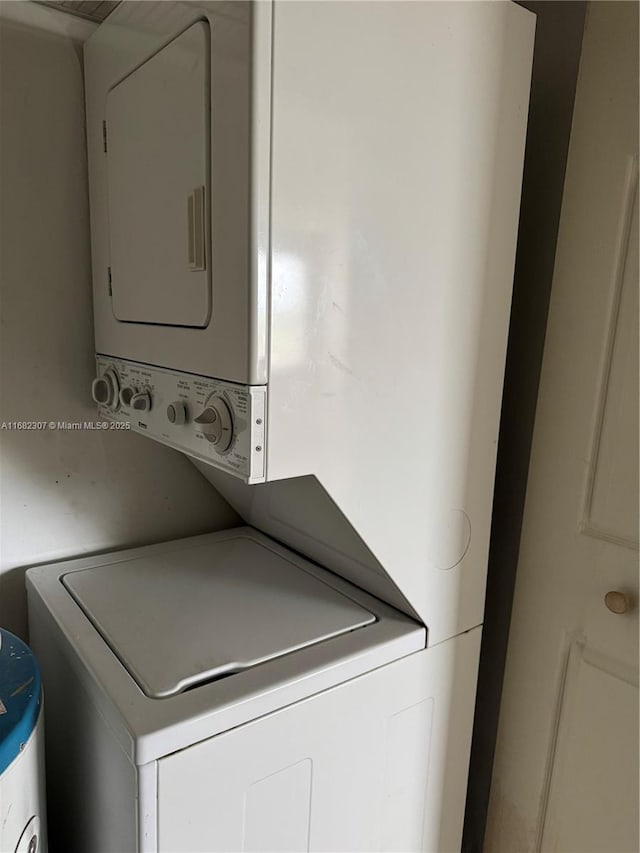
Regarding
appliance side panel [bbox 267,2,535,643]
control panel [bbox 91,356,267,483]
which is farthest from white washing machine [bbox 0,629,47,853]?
appliance side panel [bbox 267,2,535,643]

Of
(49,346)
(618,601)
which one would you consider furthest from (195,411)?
(618,601)

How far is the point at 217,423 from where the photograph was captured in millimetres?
1234

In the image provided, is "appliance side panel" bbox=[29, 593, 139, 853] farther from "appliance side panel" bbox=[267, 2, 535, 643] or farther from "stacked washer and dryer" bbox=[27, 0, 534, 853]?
Answer: "appliance side panel" bbox=[267, 2, 535, 643]

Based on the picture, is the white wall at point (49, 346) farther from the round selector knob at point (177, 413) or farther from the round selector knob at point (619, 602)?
the round selector knob at point (619, 602)

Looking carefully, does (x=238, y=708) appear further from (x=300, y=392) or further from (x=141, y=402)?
(x=141, y=402)

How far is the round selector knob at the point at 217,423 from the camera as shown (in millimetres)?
1216

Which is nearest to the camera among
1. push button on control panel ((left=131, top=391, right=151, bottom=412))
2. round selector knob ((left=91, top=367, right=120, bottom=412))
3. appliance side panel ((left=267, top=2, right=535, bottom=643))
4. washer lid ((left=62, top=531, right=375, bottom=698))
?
appliance side panel ((left=267, top=2, right=535, bottom=643))

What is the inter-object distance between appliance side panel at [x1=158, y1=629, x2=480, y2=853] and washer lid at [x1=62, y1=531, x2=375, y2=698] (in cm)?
15

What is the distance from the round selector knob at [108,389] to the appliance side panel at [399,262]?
69 centimetres

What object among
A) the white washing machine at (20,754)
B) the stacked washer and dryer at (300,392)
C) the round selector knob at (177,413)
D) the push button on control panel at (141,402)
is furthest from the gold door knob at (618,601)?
the white washing machine at (20,754)

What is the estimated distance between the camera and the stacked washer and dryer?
3.77 ft

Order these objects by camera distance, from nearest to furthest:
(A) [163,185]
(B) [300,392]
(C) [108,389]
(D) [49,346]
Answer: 1. (B) [300,392]
2. (A) [163,185]
3. (C) [108,389]
4. (D) [49,346]

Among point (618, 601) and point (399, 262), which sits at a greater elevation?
point (399, 262)

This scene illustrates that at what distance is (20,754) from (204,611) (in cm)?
50
